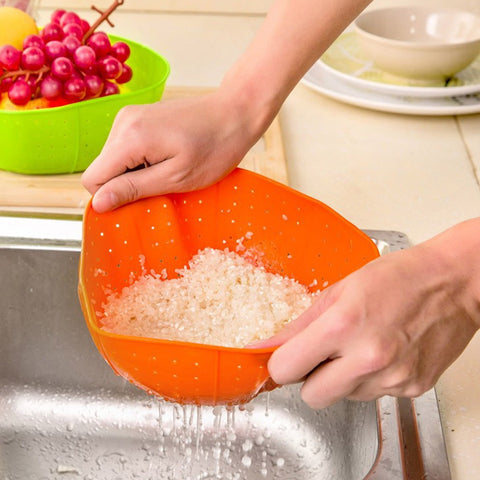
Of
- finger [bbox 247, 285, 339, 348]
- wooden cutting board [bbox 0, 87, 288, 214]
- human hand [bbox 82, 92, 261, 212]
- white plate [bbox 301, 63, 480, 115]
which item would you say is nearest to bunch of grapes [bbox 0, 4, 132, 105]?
wooden cutting board [bbox 0, 87, 288, 214]

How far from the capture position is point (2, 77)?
3.57 feet

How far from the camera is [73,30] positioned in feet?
3.73

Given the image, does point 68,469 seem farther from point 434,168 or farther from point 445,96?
point 445,96

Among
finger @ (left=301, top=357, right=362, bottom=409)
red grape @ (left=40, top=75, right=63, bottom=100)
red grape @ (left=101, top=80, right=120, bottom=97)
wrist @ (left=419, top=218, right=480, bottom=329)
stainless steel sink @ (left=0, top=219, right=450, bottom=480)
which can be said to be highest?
wrist @ (left=419, top=218, right=480, bottom=329)

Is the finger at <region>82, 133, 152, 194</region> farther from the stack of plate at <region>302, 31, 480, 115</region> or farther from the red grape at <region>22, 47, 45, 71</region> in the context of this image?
the stack of plate at <region>302, 31, 480, 115</region>

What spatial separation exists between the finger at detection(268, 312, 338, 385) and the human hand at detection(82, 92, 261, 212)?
0.27 metres

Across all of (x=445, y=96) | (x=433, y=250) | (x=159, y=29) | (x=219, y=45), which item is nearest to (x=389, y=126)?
(x=445, y=96)

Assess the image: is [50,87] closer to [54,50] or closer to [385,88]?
[54,50]

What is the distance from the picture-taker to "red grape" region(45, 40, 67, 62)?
3.61 feet

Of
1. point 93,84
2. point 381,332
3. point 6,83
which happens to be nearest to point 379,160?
point 93,84

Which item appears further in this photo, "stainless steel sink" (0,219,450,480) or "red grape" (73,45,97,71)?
"red grape" (73,45,97,71)

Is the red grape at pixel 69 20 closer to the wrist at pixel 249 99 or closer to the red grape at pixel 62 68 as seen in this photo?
the red grape at pixel 62 68

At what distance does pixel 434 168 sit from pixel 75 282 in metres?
0.52

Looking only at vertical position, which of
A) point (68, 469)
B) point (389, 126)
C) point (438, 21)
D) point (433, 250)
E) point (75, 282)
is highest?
point (433, 250)
